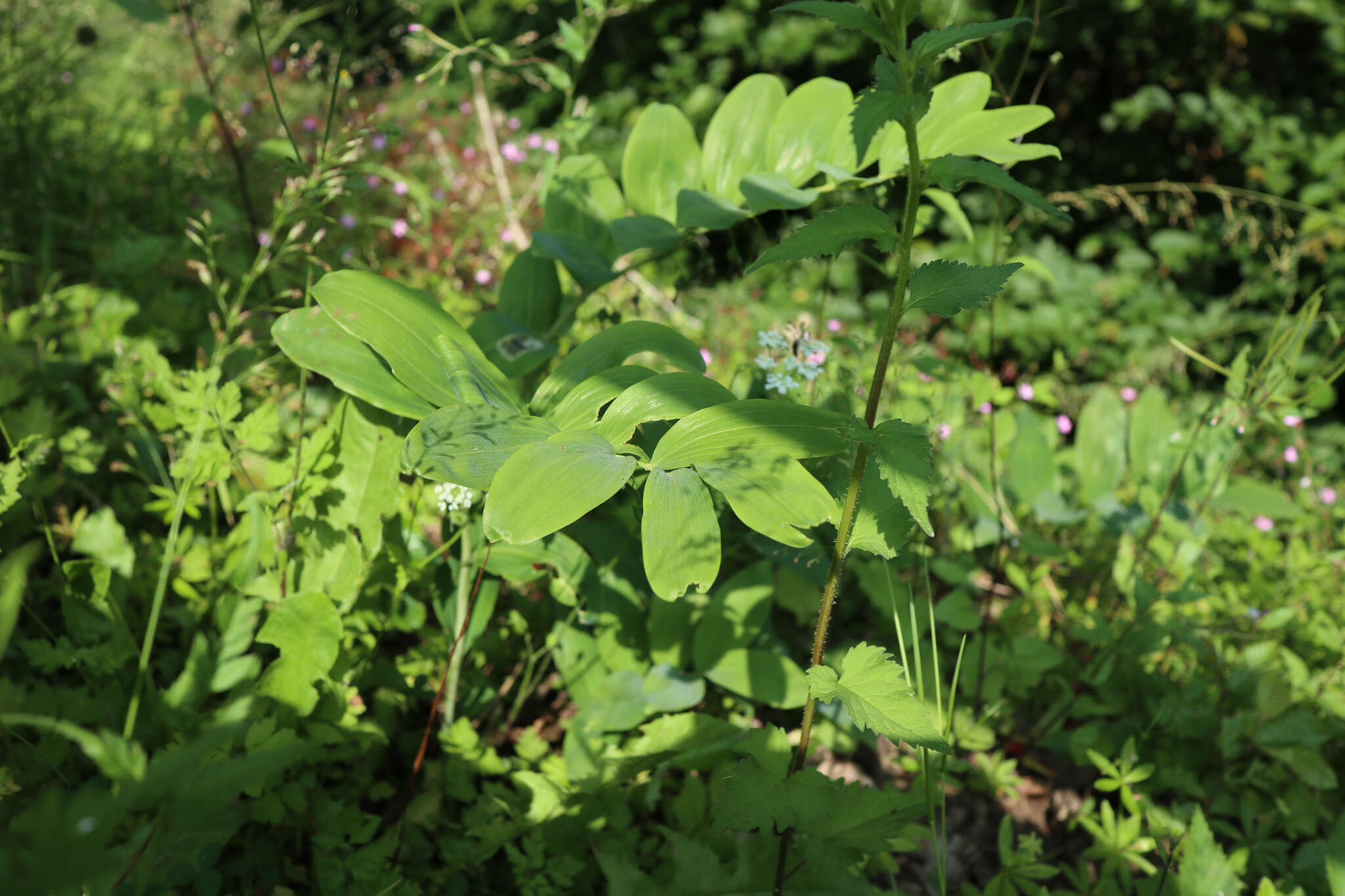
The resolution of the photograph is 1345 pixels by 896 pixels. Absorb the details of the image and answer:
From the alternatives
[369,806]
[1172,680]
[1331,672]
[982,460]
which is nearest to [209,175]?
[369,806]

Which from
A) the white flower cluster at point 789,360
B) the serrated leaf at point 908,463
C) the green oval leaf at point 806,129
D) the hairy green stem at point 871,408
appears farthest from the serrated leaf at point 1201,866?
the green oval leaf at point 806,129

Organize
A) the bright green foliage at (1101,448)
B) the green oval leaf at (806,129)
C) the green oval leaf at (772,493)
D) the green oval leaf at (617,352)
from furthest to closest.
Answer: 1. the bright green foliage at (1101,448)
2. the green oval leaf at (806,129)
3. the green oval leaf at (617,352)
4. the green oval leaf at (772,493)

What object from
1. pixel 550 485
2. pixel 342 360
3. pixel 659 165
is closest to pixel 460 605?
pixel 342 360

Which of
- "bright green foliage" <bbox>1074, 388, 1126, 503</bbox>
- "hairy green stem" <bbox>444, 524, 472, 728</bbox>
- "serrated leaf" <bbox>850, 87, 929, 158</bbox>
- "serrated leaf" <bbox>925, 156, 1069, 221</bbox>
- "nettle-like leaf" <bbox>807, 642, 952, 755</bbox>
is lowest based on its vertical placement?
"bright green foliage" <bbox>1074, 388, 1126, 503</bbox>

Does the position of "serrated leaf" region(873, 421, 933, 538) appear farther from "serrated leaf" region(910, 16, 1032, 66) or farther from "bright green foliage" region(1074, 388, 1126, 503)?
"bright green foliage" region(1074, 388, 1126, 503)

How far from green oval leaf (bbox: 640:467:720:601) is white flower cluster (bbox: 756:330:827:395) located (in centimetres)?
46

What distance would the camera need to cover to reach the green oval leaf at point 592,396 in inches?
41.9

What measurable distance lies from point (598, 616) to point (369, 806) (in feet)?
1.71

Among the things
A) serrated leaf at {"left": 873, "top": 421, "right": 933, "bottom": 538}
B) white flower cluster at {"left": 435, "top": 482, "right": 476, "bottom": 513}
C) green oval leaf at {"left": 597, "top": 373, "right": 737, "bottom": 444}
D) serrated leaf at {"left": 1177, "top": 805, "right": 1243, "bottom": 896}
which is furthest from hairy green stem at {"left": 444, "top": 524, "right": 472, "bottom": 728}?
serrated leaf at {"left": 1177, "top": 805, "right": 1243, "bottom": 896}

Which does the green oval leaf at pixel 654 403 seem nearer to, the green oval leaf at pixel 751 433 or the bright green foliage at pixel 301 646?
the green oval leaf at pixel 751 433

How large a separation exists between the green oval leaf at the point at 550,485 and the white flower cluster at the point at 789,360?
451 mm

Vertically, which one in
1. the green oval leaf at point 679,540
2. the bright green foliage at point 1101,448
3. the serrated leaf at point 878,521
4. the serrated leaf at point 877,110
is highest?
the serrated leaf at point 877,110

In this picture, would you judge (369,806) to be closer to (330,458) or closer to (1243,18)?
(330,458)

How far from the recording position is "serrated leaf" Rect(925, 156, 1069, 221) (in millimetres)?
807
